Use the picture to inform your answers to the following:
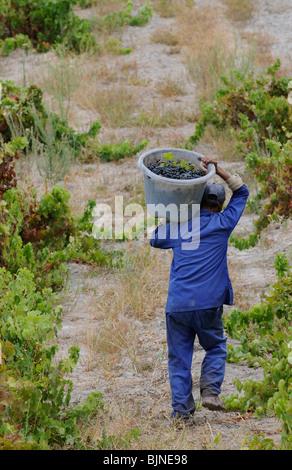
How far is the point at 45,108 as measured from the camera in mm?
7375

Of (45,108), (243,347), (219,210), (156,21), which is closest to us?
(219,210)

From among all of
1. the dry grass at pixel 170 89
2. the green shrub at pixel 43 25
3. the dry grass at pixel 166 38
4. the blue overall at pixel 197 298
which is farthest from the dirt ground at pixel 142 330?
the dry grass at pixel 166 38

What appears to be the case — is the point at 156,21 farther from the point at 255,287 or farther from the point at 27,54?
the point at 255,287

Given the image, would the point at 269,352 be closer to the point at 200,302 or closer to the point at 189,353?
the point at 189,353

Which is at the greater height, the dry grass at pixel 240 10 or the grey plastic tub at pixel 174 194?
the grey plastic tub at pixel 174 194

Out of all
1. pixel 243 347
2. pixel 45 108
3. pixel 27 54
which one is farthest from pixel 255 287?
pixel 27 54

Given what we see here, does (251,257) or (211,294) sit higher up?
(211,294)

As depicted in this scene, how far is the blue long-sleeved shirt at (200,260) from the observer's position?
333 cm

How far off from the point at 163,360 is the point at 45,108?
406cm

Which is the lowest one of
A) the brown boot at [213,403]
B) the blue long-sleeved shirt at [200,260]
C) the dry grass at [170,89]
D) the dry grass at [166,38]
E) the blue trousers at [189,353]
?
the dry grass at [170,89]

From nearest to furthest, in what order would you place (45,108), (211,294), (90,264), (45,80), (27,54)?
Result: (211,294) → (90,264) → (45,108) → (45,80) → (27,54)

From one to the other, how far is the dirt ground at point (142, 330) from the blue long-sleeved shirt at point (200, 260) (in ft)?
1.84

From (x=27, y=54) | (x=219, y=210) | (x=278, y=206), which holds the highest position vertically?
(x=219, y=210)

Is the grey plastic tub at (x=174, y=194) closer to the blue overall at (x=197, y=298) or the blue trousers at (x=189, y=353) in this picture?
the blue overall at (x=197, y=298)
